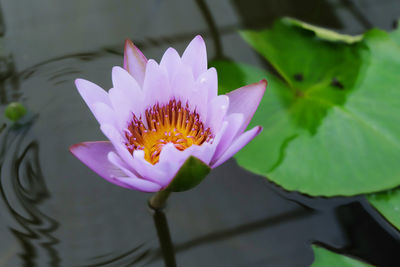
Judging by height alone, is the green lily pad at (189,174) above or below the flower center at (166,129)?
below

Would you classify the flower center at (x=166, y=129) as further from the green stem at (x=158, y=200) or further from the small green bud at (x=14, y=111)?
the small green bud at (x=14, y=111)

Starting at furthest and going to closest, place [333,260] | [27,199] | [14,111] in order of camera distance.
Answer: [14,111], [27,199], [333,260]

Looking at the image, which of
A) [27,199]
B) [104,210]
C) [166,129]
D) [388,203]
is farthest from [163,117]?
[388,203]

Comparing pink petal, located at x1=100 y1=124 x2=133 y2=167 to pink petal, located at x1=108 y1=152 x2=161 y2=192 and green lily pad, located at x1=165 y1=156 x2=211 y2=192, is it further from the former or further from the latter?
green lily pad, located at x1=165 y1=156 x2=211 y2=192

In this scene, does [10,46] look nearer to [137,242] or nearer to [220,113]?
[137,242]

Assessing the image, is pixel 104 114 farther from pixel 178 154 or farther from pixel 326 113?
pixel 326 113

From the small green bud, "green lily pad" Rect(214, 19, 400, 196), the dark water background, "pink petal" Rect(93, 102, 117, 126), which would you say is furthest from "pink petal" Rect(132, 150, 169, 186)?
the small green bud

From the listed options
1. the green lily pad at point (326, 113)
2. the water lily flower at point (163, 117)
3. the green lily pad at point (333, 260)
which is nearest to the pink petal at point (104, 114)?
the water lily flower at point (163, 117)
